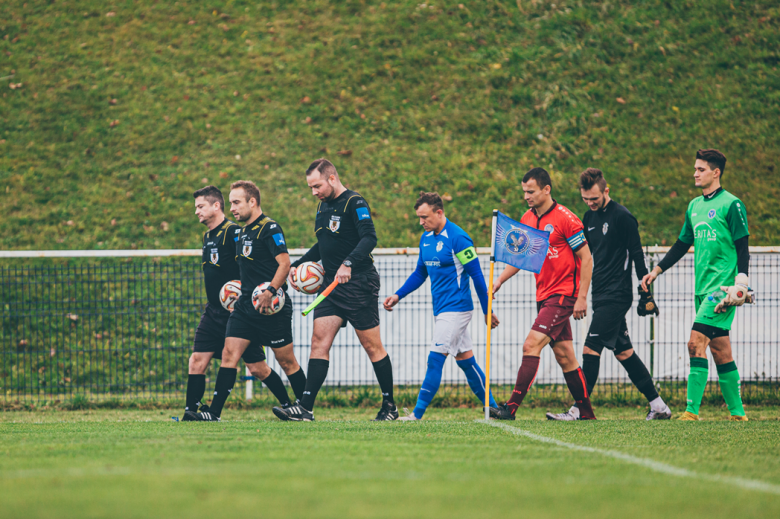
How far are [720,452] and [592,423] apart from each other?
201 cm

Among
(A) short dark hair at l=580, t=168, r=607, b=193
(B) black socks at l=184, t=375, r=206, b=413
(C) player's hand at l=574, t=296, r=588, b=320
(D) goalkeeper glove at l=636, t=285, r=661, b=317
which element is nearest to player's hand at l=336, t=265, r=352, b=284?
(B) black socks at l=184, t=375, r=206, b=413

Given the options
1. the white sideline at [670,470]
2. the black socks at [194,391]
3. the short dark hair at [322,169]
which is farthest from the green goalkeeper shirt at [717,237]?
the black socks at [194,391]

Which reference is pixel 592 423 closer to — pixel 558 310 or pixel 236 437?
pixel 558 310

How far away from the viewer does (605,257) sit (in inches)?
309

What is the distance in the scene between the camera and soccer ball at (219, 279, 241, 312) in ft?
24.8

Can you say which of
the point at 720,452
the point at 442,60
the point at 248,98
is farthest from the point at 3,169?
the point at 720,452

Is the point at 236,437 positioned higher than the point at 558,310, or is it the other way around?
the point at 558,310

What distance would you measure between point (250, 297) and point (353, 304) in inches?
41.3

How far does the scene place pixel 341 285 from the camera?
7.48 metres

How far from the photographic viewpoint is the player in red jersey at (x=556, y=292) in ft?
24.1

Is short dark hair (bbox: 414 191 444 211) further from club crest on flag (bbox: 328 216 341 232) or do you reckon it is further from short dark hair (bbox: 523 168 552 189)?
short dark hair (bbox: 523 168 552 189)

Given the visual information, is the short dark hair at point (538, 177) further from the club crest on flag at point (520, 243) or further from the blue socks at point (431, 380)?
the blue socks at point (431, 380)

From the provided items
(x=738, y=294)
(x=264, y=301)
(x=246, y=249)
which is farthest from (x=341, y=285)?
(x=738, y=294)

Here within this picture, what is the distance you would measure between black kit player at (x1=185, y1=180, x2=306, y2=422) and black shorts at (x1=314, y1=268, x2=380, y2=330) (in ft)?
1.60
